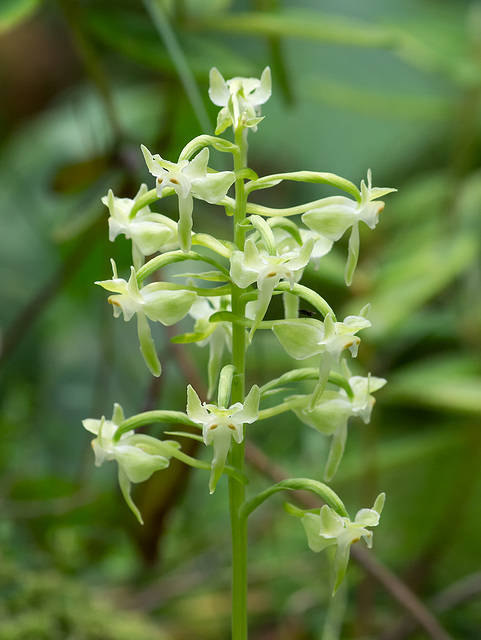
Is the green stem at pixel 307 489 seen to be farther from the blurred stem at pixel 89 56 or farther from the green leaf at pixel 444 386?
the blurred stem at pixel 89 56

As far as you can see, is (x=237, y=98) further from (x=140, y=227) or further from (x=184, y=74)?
(x=184, y=74)

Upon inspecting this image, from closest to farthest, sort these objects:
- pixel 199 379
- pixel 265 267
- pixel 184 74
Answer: pixel 265 267, pixel 184 74, pixel 199 379

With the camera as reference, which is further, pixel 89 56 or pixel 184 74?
pixel 89 56

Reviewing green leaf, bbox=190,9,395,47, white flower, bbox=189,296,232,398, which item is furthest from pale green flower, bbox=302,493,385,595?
green leaf, bbox=190,9,395,47

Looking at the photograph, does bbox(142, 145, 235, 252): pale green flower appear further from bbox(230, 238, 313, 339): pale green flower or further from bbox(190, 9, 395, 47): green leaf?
bbox(190, 9, 395, 47): green leaf

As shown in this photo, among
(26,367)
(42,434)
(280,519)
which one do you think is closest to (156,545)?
(280,519)

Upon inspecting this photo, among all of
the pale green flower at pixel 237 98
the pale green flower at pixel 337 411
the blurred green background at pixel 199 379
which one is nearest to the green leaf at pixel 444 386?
the blurred green background at pixel 199 379

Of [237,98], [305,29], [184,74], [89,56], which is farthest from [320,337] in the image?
[89,56]
